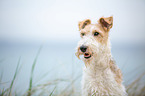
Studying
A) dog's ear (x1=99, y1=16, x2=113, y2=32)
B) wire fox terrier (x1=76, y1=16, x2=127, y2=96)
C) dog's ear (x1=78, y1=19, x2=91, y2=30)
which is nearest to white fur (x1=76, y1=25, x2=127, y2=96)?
wire fox terrier (x1=76, y1=16, x2=127, y2=96)

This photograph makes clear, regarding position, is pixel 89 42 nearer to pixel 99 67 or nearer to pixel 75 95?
pixel 99 67

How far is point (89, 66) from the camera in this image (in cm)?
298

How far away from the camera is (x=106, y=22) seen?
3.19m

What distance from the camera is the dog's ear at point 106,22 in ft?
10.3

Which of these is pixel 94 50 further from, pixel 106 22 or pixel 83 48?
pixel 106 22

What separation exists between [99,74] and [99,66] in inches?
7.0

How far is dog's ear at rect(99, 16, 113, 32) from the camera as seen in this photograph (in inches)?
124

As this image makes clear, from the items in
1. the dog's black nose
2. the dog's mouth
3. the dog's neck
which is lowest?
the dog's neck

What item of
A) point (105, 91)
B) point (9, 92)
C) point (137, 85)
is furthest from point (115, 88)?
point (9, 92)

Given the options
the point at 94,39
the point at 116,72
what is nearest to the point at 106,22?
the point at 94,39

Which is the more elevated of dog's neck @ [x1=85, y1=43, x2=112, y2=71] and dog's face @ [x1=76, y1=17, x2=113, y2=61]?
dog's face @ [x1=76, y1=17, x2=113, y2=61]

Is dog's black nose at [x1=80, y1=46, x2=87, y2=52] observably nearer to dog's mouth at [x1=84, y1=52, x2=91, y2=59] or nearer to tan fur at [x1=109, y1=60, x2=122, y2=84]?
dog's mouth at [x1=84, y1=52, x2=91, y2=59]

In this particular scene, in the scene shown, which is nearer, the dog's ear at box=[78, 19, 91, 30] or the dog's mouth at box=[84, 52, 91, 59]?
the dog's mouth at box=[84, 52, 91, 59]

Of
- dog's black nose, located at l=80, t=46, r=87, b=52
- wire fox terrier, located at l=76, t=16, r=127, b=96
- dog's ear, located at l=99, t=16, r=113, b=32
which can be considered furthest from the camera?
dog's ear, located at l=99, t=16, r=113, b=32
